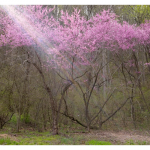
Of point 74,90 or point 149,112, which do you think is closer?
point 74,90

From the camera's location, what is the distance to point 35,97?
26.2 ft

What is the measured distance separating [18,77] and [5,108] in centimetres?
133

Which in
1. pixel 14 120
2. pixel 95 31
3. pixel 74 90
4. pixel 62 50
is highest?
pixel 95 31

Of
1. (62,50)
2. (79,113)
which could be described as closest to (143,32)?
(62,50)

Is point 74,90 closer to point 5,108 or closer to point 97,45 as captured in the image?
point 97,45

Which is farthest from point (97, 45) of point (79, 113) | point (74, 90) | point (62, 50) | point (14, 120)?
point (14, 120)

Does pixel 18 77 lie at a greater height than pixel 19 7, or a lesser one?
lesser

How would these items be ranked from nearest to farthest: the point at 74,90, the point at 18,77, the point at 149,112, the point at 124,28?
the point at 18,77, the point at 124,28, the point at 74,90, the point at 149,112

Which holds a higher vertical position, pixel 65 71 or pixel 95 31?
pixel 95 31

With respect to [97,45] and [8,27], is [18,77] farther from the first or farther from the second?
[97,45]

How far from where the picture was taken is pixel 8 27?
24.4 feet

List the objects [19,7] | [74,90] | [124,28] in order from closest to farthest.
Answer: [19,7] < [124,28] < [74,90]

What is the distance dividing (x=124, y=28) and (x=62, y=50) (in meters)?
3.49

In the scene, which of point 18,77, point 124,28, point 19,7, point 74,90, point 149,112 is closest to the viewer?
point 19,7
